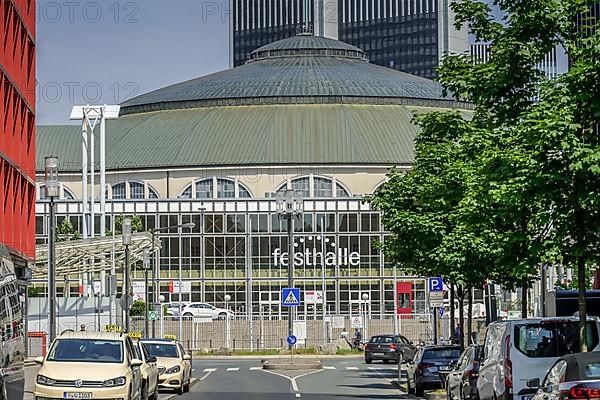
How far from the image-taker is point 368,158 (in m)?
124

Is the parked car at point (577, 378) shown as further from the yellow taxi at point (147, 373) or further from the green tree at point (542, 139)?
the yellow taxi at point (147, 373)

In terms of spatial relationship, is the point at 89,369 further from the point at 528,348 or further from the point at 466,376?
the point at 528,348

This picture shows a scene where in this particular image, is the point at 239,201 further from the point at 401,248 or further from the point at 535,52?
the point at 535,52

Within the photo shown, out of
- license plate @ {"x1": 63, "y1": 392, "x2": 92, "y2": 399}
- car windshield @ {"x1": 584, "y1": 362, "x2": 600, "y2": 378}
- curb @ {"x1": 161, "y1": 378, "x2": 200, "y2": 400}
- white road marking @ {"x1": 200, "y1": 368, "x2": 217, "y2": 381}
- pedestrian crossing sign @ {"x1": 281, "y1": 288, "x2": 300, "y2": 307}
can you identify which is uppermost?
pedestrian crossing sign @ {"x1": 281, "y1": 288, "x2": 300, "y2": 307}

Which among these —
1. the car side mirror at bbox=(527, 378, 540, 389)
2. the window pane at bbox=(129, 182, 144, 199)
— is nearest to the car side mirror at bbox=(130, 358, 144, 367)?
the car side mirror at bbox=(527, 378, 540, 389)

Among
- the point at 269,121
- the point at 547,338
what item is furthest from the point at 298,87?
the point at 547,338

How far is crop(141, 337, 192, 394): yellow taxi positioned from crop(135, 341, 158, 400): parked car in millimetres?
6706

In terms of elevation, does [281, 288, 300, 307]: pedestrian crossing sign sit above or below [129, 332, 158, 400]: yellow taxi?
above

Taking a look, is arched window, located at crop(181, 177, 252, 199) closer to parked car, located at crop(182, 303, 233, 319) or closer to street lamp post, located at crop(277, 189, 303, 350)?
parked car, located at crop(182, 303, 233, 319)

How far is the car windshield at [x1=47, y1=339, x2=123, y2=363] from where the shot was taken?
89.1 ft

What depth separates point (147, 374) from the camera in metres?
30.6

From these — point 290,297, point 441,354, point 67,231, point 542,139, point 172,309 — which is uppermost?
point 67,231

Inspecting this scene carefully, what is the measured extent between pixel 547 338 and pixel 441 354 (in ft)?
50.8

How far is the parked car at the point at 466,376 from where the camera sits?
27.7m
